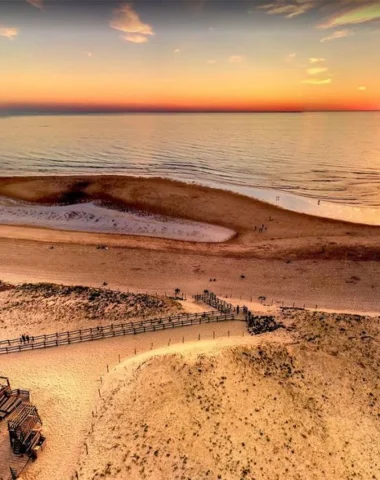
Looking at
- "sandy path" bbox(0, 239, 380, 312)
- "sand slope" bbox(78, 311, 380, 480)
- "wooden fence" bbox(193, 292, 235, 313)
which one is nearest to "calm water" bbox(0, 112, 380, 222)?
"sandy path" bbox(0, 239, 380, 312)

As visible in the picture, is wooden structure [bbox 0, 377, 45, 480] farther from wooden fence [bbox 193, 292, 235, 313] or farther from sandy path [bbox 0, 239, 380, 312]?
sandy path [bbox 0, 239, 380, 312]

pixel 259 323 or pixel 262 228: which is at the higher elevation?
pixel 262 228

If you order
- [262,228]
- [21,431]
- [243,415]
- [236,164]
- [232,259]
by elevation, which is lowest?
[243,415]

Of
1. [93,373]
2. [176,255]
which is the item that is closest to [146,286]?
[176,255]

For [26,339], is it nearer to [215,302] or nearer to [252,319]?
[215,302]

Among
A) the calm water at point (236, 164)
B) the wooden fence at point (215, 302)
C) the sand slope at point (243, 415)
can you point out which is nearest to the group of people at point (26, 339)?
the sand slope at point (243, 415)

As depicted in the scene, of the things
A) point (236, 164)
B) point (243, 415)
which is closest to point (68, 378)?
point (243, 415)

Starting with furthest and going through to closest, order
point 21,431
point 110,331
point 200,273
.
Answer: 1. point 200,273
2. point 110,331
3. point 21,431
